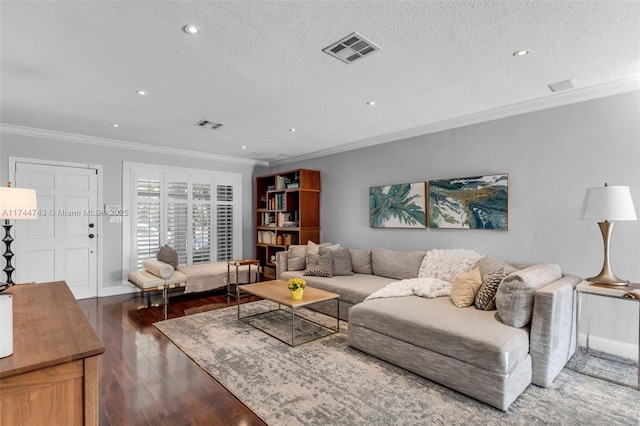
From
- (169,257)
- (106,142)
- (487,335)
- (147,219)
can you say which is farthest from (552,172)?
(106,142)

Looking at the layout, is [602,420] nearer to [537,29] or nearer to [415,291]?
[415,291]

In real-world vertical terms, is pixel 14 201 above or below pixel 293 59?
below

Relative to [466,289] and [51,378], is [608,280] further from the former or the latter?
[51,378]

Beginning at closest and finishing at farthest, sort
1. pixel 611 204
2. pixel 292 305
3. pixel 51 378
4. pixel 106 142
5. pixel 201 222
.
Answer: pixel 51 378
pixel 611 204
pixel 292 305
pixel 106 142
pixel 201 222

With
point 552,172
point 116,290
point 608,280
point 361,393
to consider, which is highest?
point 552,172

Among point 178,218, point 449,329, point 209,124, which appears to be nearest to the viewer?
point 449,329

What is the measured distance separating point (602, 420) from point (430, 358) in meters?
1.06

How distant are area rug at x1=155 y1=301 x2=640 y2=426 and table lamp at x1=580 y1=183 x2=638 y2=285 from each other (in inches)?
33.0

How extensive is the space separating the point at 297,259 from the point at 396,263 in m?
1.53

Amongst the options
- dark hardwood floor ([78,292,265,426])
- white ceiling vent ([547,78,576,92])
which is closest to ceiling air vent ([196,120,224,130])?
dark hardwood floor ([78,292,265,426])

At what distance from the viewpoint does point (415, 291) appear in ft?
11.1

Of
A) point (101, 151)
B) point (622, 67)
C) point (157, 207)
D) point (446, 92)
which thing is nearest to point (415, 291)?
point (446, 92)

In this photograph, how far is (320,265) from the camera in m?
4.55

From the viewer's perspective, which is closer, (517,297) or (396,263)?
(517,297)
